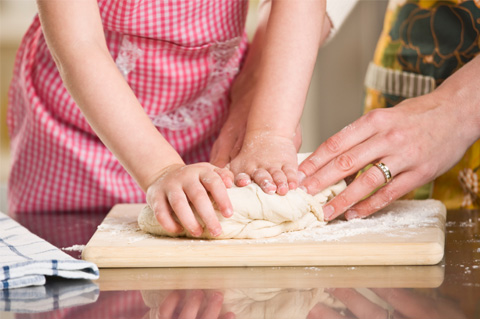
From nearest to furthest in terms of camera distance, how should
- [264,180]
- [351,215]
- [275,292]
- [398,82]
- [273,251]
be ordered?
[275,292]
[273,251]
[264,180]
[351,215]
[398,82]

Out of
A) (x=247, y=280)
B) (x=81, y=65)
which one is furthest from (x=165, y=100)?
(x=247, y=280)

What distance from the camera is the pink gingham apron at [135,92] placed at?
47.3 inches

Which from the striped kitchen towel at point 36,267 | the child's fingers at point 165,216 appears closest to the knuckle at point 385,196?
the child's fingers at point 165,216

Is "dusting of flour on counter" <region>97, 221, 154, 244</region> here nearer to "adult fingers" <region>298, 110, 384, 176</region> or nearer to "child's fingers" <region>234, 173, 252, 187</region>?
"child's fingers" <region>234, 173, 252, 187</region>

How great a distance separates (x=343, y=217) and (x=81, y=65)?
454mm

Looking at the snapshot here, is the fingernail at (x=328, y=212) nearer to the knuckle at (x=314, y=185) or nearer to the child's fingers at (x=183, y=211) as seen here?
the knuckle at (x=314, y=185)

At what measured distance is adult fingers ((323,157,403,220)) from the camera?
39.4 inches

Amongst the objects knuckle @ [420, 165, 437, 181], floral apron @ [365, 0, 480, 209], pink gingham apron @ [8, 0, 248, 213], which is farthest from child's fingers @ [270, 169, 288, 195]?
floral apron @ [365, 0, 480, 209]

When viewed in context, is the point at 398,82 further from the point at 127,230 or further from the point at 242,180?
the point at 127,230

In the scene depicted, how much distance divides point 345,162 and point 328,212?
83 millimetres

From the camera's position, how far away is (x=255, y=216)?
36.0 inches

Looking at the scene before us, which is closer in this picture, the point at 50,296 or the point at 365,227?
the point at 50,296

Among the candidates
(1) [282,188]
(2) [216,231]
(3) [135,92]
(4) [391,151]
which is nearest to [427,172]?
(4) [391,151]

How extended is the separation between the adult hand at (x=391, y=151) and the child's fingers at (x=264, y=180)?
9 centimetres
